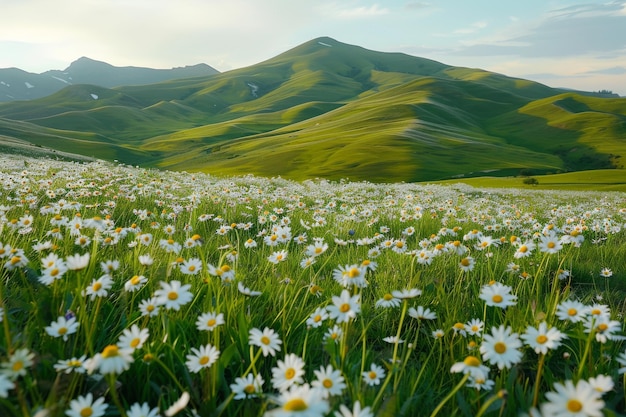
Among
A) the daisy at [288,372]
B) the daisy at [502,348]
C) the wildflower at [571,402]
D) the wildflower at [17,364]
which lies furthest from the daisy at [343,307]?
the wildflower at [17,364]

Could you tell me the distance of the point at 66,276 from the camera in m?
3.19

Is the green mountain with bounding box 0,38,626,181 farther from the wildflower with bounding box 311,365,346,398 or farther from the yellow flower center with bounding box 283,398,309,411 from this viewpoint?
the yellow flower center with bounding box 283,398,309,411

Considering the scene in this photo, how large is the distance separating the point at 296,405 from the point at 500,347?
3.86ft

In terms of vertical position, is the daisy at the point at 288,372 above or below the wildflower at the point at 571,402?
below

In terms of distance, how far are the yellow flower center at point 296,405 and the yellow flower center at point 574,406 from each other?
0.87m

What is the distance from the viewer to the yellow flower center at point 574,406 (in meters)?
1.42

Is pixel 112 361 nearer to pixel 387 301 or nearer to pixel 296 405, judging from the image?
pixel 296 405

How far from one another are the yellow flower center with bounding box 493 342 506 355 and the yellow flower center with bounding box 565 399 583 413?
0.59 meters

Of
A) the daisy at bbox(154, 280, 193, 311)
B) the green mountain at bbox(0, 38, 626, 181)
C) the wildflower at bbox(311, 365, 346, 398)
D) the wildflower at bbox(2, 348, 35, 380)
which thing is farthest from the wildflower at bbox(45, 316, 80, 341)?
the green mountain at bbox(0, 38, 626, 181)

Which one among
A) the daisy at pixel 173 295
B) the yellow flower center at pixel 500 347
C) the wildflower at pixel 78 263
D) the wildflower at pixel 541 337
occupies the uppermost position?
the wildflower at pixel 78 263

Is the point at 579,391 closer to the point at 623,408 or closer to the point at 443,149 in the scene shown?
the point at 623,408

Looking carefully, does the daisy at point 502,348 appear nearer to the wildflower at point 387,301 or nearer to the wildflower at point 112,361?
the wildflower at point 387,301

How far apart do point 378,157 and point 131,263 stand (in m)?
84.7

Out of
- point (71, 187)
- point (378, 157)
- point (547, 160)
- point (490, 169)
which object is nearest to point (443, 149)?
point (490, 169)
